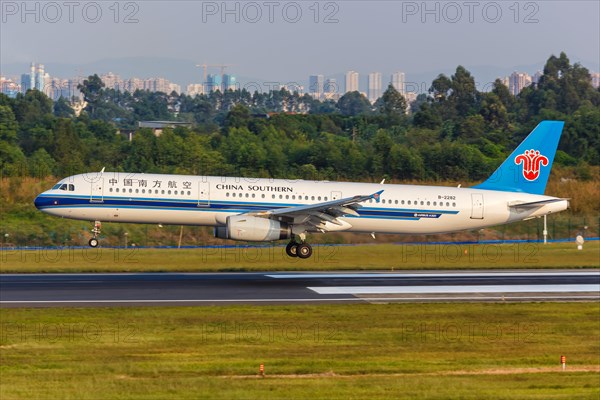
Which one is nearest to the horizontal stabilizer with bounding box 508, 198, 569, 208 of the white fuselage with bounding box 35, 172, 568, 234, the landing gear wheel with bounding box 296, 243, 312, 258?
the white fuselage with bounding box 35, 172, 568, 234

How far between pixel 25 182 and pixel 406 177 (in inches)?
1138

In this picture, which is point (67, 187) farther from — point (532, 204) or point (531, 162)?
point (531, 162)

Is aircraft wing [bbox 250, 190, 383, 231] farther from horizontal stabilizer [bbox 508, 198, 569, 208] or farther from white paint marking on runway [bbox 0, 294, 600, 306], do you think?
horizontal stabilizer [bbox 508, 198, 569, 208]

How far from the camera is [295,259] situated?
48125 mm

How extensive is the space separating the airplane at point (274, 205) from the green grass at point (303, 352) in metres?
8.85

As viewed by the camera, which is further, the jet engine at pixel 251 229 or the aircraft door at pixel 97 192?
the aircraft door at pixel 97 192

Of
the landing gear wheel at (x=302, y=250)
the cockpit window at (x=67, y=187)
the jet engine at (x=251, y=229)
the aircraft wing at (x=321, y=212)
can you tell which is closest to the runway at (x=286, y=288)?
the landing gear wheel at (x=302, y=250)

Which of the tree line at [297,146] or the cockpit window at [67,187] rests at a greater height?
the tree line at [297,146]

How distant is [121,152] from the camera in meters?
80.8

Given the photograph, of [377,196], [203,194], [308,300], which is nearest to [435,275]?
[377,196]

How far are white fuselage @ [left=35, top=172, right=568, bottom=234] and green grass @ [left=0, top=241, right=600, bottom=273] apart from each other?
10.3 ft

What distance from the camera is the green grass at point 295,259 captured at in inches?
1756

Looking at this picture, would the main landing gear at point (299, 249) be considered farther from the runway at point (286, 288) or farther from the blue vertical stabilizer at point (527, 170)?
the blue vertical stabilizer at point (527, 170)

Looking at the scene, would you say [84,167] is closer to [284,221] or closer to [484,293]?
[284,221]
